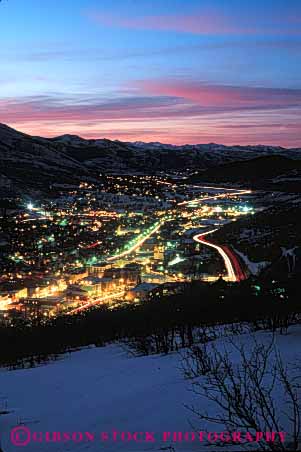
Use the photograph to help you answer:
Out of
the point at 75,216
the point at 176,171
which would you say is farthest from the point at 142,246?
the point at 176,171

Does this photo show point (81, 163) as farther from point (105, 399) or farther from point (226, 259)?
point (105, 399)

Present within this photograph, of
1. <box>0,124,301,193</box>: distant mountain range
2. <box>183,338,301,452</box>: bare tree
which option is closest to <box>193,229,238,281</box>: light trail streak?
<box>183,338,301,452</box>: bare tree

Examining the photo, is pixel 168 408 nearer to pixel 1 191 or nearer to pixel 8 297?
pixel 8 297

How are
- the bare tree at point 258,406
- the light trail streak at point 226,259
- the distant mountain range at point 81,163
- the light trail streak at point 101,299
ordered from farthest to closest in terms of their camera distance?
the distant mountain range at point 81,163
the light trail streak at point 226,259
the light trail streak at point 101,299
the bare tree at point 258,406

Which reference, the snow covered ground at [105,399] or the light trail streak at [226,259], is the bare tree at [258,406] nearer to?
the snow covered ground at [105,399]

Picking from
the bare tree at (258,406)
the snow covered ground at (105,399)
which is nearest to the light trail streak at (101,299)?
the snow covered ground at (105,399)

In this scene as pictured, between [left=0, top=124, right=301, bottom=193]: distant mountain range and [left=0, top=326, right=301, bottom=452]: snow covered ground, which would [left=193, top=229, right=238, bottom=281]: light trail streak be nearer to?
[left=0, top=326, right=301, bottom=452]: snow covered ground
